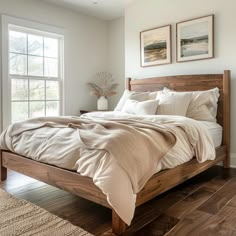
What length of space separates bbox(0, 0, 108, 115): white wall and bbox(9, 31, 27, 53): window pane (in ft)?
1.01

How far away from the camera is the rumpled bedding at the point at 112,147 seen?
1.67 meters

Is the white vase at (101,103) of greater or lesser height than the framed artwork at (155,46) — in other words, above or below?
below

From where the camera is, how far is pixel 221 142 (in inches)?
136

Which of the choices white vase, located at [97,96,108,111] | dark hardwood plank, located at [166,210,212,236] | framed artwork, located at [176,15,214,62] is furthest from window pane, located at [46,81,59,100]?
dark hardwood plank, located at [166,210,212,236]

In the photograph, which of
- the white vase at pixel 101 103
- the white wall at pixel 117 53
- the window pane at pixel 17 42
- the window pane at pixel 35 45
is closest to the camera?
the window pane at pixel 17 42

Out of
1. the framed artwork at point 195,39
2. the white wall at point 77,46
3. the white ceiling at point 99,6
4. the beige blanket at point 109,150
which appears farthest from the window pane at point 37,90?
the framed artwork at point 195,39

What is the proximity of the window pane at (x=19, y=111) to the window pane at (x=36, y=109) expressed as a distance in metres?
0.11

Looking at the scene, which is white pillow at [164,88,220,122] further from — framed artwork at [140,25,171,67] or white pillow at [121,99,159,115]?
framed artwork at [140,25,171,67]

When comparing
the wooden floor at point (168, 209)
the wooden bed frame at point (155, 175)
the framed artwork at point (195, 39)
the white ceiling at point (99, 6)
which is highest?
the white ceiling at point (99, 6)

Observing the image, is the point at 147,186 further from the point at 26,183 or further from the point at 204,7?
the point at 204,7

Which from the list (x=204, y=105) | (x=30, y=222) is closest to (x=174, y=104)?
(x=204, y=105)

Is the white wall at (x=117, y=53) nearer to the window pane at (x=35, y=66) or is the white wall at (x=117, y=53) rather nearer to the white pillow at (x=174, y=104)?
the window pane at (x=35, y=66)

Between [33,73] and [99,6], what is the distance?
1741 mm

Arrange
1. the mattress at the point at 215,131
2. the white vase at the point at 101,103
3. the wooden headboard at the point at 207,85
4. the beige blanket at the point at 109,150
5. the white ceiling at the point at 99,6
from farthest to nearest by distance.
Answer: the white vase at the point at 101,103 < the white ceiling at the point at 99,6 < the wooden headboard at the point at 207,85 < the mattress at the point at 215,131 < the beige blanket at the point at 109,150
